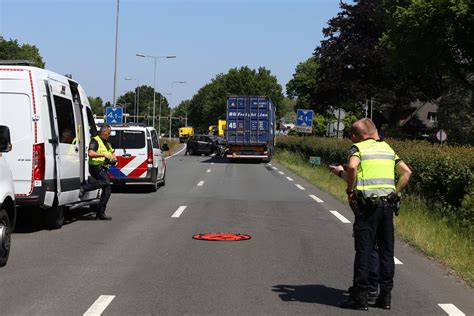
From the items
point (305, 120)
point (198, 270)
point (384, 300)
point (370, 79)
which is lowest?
point (198, 270)

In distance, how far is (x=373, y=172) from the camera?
5.47m

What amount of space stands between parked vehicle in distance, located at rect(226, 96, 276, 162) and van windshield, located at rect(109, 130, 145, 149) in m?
19.5

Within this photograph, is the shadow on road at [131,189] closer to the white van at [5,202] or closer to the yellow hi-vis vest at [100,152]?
the yellow hi-vis vest at [100,152]

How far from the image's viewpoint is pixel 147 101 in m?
191

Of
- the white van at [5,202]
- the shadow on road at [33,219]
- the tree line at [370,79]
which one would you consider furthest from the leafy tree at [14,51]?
the white van at [5,202]

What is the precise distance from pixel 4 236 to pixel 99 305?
7.07 ft

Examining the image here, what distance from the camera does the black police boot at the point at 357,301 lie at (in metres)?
5.41

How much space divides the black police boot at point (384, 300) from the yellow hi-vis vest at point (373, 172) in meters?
0.91

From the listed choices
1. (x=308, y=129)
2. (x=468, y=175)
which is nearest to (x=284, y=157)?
(x=308, y=129)

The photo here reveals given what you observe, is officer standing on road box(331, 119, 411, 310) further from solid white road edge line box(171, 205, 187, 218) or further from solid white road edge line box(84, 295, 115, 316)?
solid white road edge line box(171, 205, 187, 218)

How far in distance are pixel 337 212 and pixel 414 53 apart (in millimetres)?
24475

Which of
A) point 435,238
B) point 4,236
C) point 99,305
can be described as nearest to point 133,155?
point 435,238

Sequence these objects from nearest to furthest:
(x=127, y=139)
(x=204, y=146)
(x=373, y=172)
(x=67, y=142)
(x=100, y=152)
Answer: (x=373, y=172)
(x=67, y=142)
(x=100, y=152)
(x=127, y=139)
(x=204, y=146)

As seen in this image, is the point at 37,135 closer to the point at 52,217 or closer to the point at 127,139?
the point at 52,217
